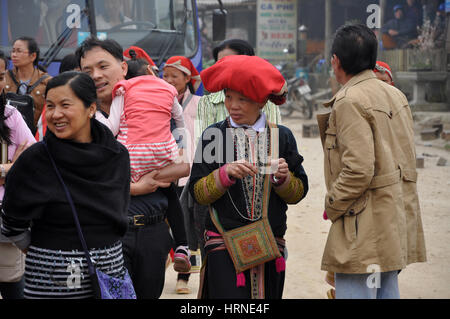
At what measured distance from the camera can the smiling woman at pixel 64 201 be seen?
251 centimetres

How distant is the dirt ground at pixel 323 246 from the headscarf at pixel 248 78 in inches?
89.5

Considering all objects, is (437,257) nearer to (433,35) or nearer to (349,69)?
(349,69)

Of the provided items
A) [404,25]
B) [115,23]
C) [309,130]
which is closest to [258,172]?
[115,23]

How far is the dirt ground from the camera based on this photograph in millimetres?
5113

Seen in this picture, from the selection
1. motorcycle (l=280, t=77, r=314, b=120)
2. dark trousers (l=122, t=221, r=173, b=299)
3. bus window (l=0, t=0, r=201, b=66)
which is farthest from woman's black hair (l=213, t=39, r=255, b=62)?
motorcycle (l=280, t=77, r=314, b=120)

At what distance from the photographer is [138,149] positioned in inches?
125

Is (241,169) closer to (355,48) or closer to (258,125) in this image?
(258,125)

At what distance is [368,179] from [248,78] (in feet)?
2.48

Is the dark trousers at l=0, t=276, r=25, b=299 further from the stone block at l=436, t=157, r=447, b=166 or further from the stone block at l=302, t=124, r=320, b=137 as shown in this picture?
the stone block at l=302, t=124, r=320, b=137

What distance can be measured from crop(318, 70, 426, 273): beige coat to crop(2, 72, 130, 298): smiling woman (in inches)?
44.6

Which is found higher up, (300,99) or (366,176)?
(366,176)

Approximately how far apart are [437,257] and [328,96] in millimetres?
16157

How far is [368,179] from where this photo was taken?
3098 millimetres

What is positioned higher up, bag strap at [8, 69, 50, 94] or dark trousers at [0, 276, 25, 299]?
bag strap at [8, 69, 50, 94]
